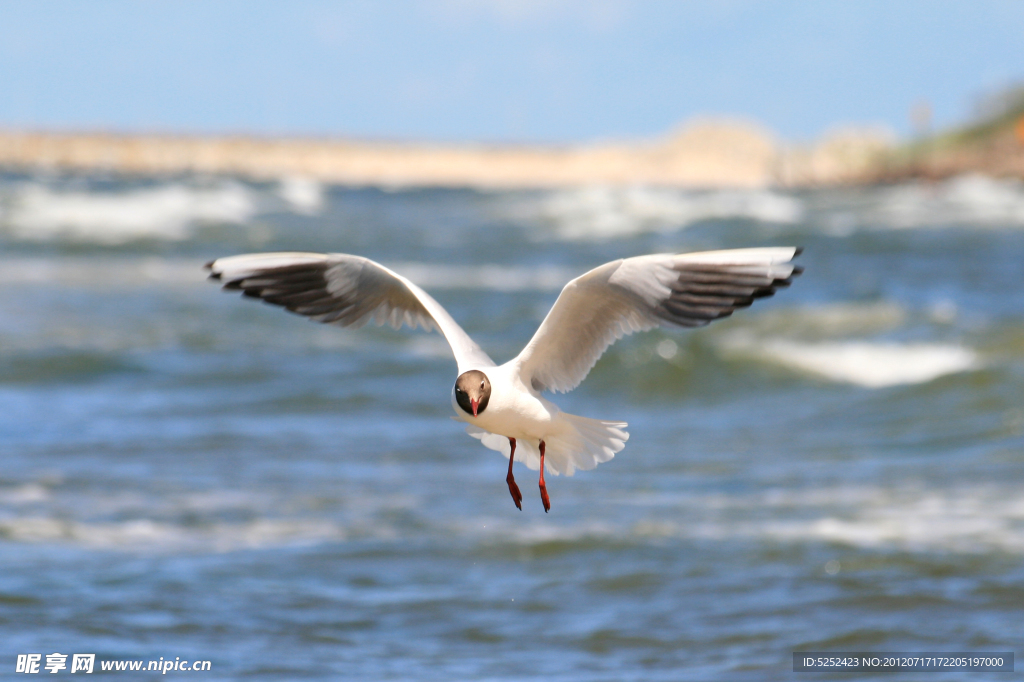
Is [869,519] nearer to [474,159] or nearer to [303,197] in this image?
[303,197]

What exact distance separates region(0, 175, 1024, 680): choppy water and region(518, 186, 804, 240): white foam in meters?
11.4

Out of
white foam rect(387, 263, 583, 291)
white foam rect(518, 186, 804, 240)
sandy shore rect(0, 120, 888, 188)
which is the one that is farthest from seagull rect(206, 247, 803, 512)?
sandy shore rect(0, 120, 888, 188)

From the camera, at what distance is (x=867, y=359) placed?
13383 millimetres

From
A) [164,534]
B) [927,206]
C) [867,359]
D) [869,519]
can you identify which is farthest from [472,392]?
[927,206]

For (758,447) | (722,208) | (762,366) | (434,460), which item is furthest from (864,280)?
(722,208)

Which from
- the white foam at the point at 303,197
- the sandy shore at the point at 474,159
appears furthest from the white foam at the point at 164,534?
the sandy shore at the point at 474,159

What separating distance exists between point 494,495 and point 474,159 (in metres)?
80.3

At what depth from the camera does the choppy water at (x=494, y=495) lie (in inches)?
246

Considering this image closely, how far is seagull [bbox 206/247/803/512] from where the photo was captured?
14.0 feet

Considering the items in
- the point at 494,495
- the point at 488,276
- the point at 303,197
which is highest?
the point at 303,197

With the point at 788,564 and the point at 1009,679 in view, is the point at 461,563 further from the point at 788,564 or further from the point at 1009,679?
the point at 1009,679

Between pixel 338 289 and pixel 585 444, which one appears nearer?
pixel 585 444

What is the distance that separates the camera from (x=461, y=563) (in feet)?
24.0

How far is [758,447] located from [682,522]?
7.41ft
